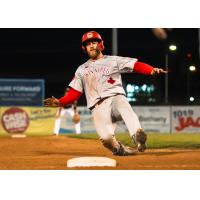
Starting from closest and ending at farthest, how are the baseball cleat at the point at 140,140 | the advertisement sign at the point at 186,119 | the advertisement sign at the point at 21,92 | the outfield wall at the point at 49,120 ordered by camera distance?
1. the baseball cleat at the point at 140,140
2. the advertisement sign at the point at 186,119
3. the advertisement sign at the point at 21,92
4. the outfield wall at the point at 49,120

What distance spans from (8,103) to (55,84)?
2426 millimetres

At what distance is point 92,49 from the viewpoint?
30.1 ft

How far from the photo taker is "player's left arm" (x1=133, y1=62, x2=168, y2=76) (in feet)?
29.5

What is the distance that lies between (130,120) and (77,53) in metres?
1.40

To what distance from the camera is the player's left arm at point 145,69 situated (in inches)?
354

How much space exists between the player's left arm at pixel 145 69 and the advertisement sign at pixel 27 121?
16.1 feet

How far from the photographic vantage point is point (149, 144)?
31.2 feet

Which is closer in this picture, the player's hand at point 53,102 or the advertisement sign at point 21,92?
the player's hand at point 53,102

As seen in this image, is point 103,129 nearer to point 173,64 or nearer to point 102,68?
point 102,68

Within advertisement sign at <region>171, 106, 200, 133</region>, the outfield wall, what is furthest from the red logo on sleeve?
the outfield wall

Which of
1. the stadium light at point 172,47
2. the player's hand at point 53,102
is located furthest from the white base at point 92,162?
the stadium light at point 172,47

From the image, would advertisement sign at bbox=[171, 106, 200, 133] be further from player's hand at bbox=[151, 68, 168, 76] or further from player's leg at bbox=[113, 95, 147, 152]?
player's hand at bbox=[151, 68, 168, 76]

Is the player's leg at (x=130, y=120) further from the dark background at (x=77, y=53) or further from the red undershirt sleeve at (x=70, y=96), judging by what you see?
the red undershirt sleeve at (x=70, y=96)

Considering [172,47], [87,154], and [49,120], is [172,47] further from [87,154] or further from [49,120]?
[49,120]
